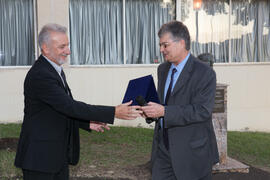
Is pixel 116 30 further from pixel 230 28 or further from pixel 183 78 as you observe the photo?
pixel 183 78

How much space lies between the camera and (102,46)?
36.9 feet

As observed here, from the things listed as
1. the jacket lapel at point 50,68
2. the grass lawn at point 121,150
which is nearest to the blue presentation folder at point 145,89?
the jacket lapel at point 50,68

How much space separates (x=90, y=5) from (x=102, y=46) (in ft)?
3.80

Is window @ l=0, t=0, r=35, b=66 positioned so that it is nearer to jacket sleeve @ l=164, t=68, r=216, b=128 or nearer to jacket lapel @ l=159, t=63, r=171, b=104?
jacket lapel @ l=159, t=63, r=171, b=104

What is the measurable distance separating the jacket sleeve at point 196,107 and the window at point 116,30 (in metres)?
7.73

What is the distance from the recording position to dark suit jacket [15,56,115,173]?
3430mm

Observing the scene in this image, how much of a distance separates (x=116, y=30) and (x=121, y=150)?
14.1 ft

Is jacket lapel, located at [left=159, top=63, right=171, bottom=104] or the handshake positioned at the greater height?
jacket lapel, located at [left=159, top=63, right=171, bottom=104]

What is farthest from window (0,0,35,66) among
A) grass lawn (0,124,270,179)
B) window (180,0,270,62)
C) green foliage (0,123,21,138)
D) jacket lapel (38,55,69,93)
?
jacket lapel (38,55,69,93)

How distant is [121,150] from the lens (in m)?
8.02

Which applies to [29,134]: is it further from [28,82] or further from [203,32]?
[203,32]

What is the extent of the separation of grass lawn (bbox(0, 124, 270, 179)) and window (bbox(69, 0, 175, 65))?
2.25 meters

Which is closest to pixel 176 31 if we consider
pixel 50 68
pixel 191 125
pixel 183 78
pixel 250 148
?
pixel 183 78

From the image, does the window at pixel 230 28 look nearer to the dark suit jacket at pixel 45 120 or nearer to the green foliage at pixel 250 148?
the green foliage at pixel 250 148
